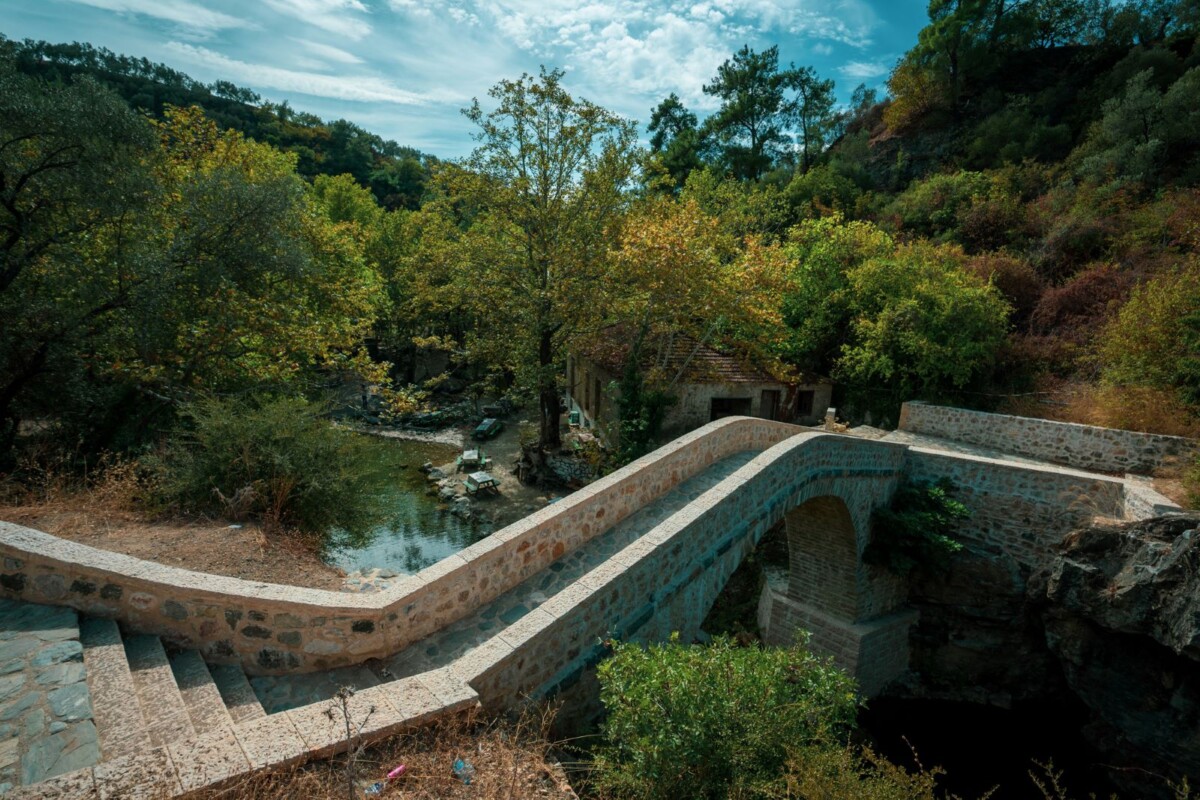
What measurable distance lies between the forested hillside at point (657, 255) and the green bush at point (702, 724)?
26.2 feet

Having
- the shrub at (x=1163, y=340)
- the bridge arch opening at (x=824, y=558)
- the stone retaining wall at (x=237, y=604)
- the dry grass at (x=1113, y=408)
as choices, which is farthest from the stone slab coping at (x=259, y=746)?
the shrub at (x=1163, y=340)

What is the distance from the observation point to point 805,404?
17.4 metres

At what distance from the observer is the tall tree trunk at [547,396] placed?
51.0 feet

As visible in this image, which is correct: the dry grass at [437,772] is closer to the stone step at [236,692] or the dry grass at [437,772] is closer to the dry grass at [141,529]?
the stone step at [236,692]

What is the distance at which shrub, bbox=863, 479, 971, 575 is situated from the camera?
10883 millimetres

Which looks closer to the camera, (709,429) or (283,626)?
(283,626)

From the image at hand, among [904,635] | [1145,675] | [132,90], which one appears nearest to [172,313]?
[904,635]

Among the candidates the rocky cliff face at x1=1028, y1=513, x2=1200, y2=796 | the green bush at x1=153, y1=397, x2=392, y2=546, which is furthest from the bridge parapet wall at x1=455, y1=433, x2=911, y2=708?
the rocky cliff face at x1=1028, y1=513, x2=1200, y2=796

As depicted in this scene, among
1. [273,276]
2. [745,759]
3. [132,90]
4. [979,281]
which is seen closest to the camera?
[745,759]

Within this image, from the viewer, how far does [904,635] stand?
1206 cm

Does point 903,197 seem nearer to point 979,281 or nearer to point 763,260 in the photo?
point 979,281

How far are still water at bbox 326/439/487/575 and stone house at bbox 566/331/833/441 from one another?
509 cm

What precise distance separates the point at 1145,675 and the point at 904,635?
12.7ft

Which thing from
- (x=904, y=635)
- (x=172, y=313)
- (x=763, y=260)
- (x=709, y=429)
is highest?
(x=763, y=260)
